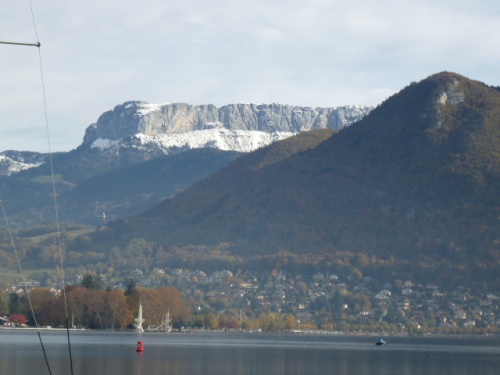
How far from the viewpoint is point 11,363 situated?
9906 centimetres

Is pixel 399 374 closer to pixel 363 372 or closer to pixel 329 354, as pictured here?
pixel 363 372

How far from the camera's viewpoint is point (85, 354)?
117750 millimetres

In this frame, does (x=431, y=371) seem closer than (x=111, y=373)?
No

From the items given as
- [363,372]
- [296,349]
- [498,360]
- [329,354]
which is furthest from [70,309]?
[363,372]

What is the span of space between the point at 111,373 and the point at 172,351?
1529 inches

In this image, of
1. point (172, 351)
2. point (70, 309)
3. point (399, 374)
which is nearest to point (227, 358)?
point (172, 351)

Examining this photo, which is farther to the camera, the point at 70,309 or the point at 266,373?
the point at 70,309

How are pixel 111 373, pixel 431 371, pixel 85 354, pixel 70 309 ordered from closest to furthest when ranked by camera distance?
pixel 111 373
pixel 431 371
pixel 85 354
pixel 70 309

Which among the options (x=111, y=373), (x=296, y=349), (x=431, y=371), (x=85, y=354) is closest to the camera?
(x=111, y=373)

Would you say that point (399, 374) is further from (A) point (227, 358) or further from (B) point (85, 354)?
(B) point (85, 354)

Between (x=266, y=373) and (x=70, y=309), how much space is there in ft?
352

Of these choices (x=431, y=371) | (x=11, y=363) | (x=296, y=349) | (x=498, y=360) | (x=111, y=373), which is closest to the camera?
(x=111, y=373)

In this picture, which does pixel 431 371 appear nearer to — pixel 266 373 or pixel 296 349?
pixel 266 373

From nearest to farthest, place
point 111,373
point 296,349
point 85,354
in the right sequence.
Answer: point 111,373 → point 85,354 → point 296,349
